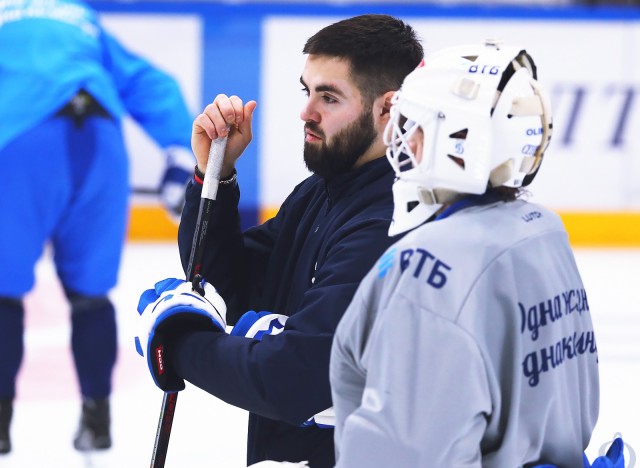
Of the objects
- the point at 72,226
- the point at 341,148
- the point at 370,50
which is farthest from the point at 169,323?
the point at 72,226

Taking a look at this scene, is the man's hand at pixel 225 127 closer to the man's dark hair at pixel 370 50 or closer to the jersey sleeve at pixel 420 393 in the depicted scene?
the man's dark hair at pixel 370 50

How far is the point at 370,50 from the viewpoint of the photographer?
5.61ft

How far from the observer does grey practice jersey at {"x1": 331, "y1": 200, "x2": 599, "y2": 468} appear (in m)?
1.21

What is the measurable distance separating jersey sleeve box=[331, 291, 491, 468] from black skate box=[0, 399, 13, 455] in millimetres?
2080

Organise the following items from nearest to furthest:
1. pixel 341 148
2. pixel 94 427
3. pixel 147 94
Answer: pixel 341 148 → pixel 94 427 → pixel 147 94

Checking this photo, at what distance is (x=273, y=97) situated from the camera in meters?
6.44

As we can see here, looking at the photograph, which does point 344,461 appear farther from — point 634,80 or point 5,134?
point 634,80

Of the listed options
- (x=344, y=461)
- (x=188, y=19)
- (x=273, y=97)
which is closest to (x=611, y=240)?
(x=273, y=97)

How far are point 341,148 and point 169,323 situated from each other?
37 centimetres

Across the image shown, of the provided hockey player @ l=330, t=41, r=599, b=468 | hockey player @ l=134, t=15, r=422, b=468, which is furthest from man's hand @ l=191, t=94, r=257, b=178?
hockey player @ l=330, t=41, r=599, b=468

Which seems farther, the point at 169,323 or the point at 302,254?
the point at 302,254

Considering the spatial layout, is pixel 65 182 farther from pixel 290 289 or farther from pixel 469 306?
pixel 469 306

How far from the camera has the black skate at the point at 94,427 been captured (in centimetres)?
317

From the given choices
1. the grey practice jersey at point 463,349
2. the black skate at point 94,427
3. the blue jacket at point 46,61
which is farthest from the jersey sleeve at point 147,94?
the grey practice jersey at point 463,349
